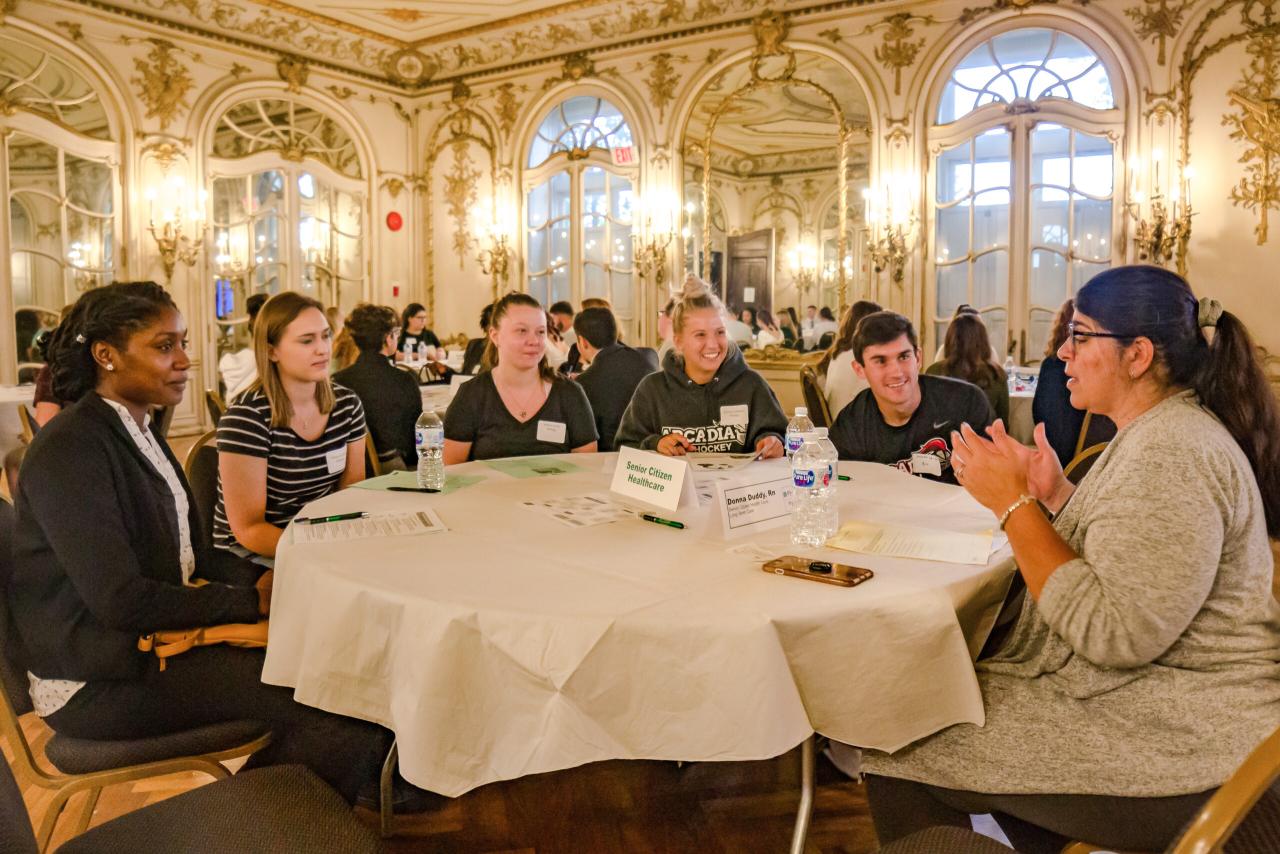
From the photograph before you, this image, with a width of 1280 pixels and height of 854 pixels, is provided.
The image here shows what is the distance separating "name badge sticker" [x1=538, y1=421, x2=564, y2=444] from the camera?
339 cm

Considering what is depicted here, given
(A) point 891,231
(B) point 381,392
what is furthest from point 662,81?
(B) point 381,392

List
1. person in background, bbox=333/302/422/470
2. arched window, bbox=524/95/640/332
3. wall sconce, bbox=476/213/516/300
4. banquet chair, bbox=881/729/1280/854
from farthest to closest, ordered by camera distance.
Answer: wall sconce, bbox=476/213/516/300 < arched window, bbox=524/95/640/332 < person in background, bbox=333/302/422/470 < banquet chair, bbox=881/729/1280/854

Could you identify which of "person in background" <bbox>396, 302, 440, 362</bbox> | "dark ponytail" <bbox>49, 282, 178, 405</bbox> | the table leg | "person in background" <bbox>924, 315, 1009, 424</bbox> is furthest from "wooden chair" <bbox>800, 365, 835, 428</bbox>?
"person in background" <bbox>396, 302, 440, 362</bbox>

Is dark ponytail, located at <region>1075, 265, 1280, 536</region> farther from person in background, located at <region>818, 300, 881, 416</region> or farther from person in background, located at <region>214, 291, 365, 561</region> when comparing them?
person in background, located at <region>818, 300, 881, 416</region>

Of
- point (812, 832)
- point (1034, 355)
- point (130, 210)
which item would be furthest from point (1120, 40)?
point (130, 210)

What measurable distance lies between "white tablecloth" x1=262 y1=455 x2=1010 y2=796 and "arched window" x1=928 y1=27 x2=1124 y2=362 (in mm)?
6725

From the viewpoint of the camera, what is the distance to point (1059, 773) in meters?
1.40

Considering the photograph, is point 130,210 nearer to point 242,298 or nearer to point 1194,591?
point 242,298

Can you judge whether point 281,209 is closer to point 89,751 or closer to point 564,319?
point 564,319

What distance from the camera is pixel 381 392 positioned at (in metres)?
Result: 4.02

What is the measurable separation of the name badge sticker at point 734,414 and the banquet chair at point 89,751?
200 cm

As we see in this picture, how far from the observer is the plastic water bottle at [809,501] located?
1977 millimetres

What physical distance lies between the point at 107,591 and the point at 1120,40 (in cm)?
795

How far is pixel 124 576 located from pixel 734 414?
215 centimetres
